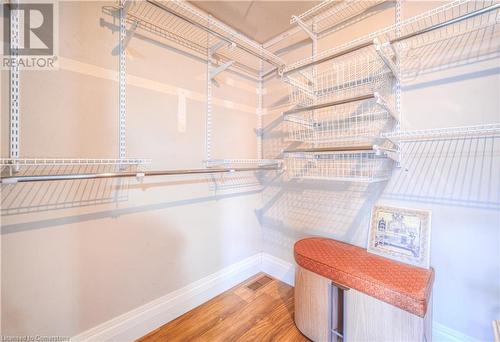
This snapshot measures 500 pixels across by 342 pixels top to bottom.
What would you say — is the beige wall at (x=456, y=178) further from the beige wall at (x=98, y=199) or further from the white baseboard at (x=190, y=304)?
the beige wall at (x=98, y=199)

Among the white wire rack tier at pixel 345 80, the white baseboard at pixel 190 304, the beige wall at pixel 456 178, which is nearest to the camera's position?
the beige wall at pixel 456 178

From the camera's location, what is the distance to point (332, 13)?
1.57 m

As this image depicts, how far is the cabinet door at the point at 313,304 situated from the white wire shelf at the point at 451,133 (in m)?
0.98

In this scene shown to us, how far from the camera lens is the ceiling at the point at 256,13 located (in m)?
1.57

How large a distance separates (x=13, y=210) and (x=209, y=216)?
1128 millimetres

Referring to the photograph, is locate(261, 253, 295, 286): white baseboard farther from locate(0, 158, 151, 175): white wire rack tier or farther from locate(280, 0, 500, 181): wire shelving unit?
locate(0, 158, 151, 175): white wire rack tier

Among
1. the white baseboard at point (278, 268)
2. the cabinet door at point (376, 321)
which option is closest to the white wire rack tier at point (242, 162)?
the white baseboard at point (278, 268)

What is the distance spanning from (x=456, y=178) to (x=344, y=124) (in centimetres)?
73

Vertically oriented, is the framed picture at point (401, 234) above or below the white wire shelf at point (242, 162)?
below

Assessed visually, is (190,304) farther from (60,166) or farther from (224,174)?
(60,166)

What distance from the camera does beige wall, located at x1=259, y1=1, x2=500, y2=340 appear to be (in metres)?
1.09

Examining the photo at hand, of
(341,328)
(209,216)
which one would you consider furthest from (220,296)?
(341,328)

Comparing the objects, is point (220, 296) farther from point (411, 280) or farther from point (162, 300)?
point (411, 280)

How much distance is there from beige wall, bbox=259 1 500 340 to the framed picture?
5 centimetres
